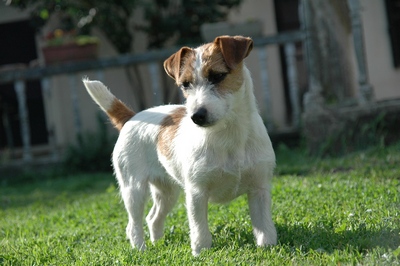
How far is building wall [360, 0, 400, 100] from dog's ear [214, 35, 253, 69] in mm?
9934

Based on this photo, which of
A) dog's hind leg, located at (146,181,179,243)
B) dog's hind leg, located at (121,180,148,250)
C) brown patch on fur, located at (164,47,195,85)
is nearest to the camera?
brown patch on fur, located at (164,47,195,85)

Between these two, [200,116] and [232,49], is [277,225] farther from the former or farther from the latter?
[232,49]

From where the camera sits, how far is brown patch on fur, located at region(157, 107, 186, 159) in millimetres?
5102

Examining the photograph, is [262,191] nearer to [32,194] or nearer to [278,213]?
[278,213]

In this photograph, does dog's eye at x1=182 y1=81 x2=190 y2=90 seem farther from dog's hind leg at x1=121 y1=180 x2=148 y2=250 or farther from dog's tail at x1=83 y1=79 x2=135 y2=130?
dog's tail at x1=83 y1=79 x2=135 y2=130

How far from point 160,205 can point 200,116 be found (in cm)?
151

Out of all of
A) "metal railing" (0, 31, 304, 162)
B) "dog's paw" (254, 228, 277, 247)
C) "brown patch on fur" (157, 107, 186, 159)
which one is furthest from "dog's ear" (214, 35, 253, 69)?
"metal railing" (0, 31, 304, 162)

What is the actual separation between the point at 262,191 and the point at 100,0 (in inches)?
345

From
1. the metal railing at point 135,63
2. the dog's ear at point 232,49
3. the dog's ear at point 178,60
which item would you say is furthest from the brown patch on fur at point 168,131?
the metal railing at point 135,63

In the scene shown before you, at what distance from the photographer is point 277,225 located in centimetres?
523

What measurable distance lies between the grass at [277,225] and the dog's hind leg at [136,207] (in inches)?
4.7

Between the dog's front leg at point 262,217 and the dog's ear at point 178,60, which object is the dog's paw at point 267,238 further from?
the dog's ear at point 178,60

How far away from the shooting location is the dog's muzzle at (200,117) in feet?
14.1

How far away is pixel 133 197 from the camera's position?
211 inches
